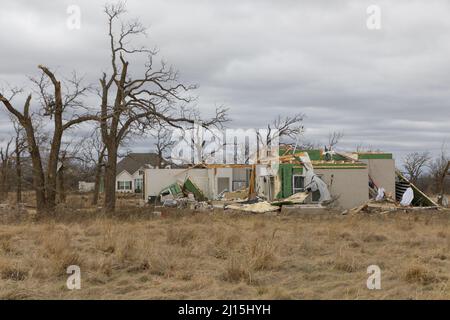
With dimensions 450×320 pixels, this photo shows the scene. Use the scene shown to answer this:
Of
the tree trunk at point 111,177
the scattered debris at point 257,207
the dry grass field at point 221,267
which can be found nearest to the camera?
the dry grass field at point 221,267

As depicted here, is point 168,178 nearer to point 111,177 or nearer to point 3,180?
point 111,177

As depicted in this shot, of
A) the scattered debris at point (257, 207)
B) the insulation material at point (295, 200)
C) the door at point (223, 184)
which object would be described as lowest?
the scattered debris at point (257, 207)

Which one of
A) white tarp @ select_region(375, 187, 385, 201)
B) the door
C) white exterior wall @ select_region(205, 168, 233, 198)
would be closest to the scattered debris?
white tarp @ select_region(375, 187, 385, 201)

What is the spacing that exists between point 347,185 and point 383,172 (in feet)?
13.3

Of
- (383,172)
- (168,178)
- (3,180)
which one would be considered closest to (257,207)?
(383,172)

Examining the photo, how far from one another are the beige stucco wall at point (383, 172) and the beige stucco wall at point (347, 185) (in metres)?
2.95

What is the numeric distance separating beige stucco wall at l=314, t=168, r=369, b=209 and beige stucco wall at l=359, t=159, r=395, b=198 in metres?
2.95

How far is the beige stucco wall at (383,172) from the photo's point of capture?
1300 inches

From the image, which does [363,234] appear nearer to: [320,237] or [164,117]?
[320,237]

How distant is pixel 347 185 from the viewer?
1192 inches

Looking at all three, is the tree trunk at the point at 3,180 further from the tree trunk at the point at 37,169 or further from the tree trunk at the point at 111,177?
the tree trunk at the point at 37,169

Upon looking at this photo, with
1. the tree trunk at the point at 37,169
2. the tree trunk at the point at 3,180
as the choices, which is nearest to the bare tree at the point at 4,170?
the tree trunk at the point at 3,180
